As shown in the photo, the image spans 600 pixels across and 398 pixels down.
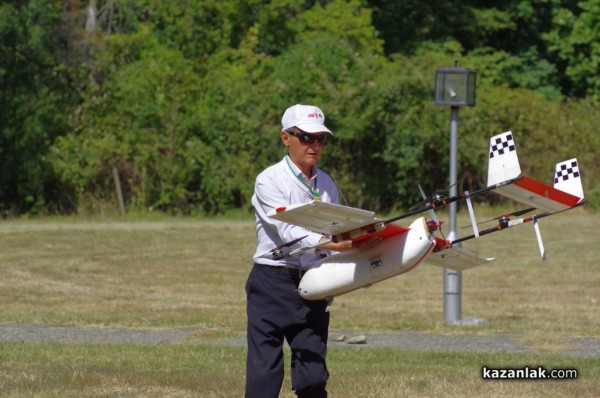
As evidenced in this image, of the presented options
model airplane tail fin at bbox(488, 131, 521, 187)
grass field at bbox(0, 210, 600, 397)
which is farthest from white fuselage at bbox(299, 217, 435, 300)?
grass field at bbox(0, 210, 600, 397)

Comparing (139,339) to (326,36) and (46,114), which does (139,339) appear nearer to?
(46,114)

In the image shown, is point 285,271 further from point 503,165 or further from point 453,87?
point 453,87

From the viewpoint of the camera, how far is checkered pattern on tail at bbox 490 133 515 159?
23.8 feet

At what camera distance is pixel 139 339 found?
519 inches

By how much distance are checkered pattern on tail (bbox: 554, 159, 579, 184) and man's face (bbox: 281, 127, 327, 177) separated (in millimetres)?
1505

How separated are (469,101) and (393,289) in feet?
20.5

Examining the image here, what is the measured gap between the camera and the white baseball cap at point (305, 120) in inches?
275

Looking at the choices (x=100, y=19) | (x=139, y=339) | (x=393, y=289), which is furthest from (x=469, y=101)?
(x=100, y=19)

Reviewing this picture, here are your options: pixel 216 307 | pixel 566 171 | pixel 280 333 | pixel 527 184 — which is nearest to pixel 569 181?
pixel 566 171

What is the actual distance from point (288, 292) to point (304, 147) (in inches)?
31.5

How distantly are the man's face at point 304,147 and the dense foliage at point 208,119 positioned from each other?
23255 mm

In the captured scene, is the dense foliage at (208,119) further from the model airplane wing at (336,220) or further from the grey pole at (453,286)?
the model airplane wing at (336,220)

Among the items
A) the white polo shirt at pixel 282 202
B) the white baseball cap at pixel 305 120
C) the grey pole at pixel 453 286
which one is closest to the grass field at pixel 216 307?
the grey pole at pixel 453 286

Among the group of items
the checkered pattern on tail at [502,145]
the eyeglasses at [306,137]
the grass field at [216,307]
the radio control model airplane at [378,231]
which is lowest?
the grass field at [216,307]
